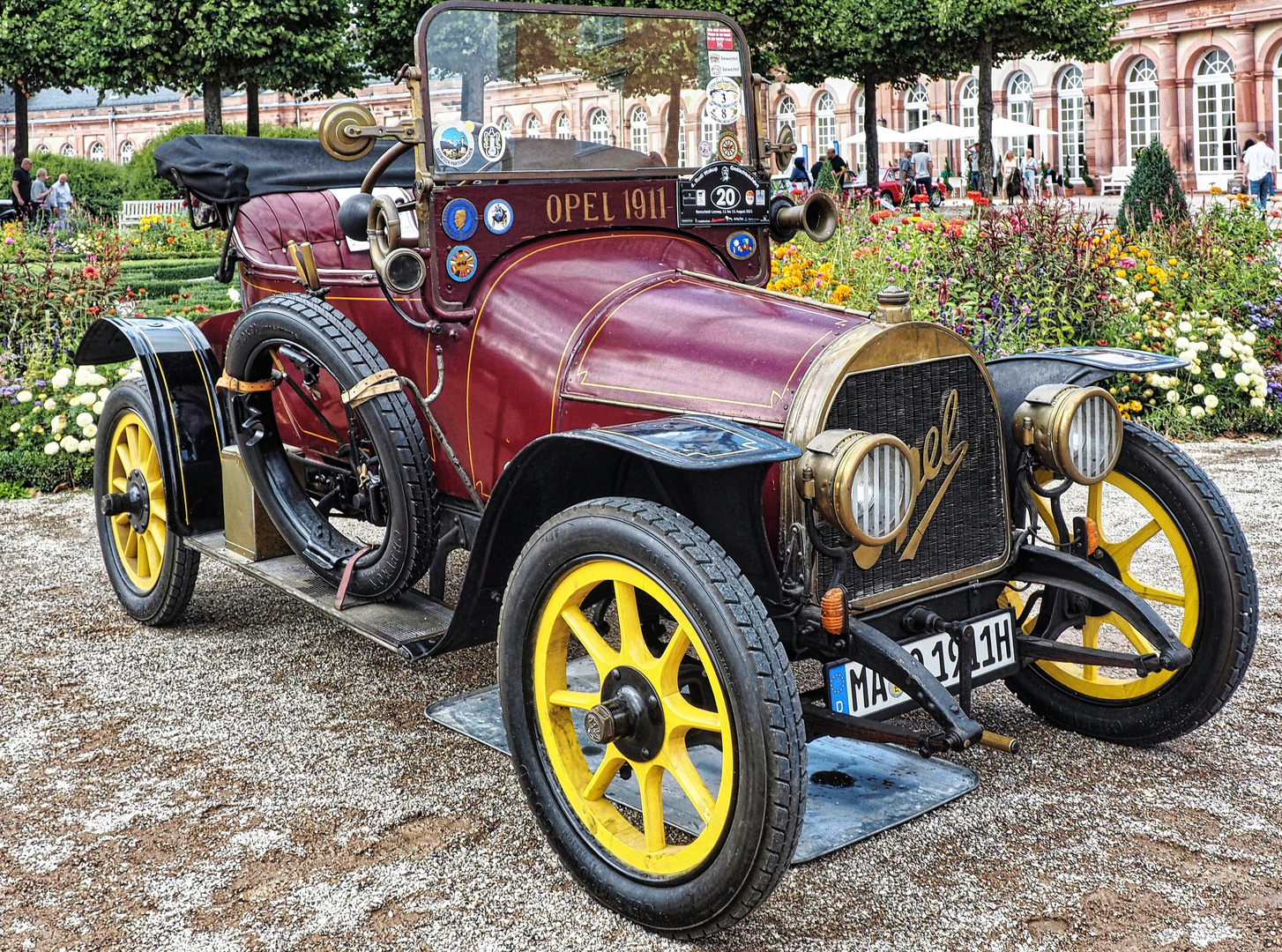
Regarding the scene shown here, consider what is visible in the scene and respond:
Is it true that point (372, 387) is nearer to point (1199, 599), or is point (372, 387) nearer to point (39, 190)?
point (1199, 599)

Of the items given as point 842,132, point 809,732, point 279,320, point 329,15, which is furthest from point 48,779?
point 842,132

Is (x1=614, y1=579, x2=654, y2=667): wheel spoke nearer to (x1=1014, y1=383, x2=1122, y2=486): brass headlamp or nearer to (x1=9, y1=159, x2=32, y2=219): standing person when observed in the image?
(x1=1014, y1=383, x2=1122, y2=486): brass headlamp

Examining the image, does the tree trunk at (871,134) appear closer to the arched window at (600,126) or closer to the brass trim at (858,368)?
the arched window at (600,126)

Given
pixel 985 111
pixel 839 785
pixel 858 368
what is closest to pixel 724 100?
pixel 858 368

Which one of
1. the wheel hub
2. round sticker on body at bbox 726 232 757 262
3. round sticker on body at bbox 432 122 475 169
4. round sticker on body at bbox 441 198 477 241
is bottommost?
the wheel hub

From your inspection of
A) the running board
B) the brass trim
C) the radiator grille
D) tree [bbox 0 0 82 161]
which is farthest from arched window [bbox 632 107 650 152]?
tree [bbox 0 0 82 161]

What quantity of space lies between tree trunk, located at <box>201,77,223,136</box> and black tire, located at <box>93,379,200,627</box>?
17945 millimetres

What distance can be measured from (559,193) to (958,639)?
1.71 metres

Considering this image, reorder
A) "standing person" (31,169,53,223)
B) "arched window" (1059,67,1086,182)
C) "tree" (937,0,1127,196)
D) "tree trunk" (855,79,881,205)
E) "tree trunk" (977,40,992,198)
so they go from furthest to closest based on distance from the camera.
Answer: "arched window" (1059,67,1086,182) < "tree trunk" (855,79,881,205) < "tree trunk" (977,40,992,198) < "tree" (937,0,1127,196) < "standing person" (31,169,53,223)

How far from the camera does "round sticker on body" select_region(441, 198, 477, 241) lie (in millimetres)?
3555

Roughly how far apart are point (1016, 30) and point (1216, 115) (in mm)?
11592

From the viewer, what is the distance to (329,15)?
2231 centimetres

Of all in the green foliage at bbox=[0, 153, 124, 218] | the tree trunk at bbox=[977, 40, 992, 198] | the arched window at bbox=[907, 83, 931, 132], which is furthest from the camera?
the arched window at bbox=[907, 83, 931, 132]

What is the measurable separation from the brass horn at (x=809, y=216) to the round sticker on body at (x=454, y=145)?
3.37 feet
